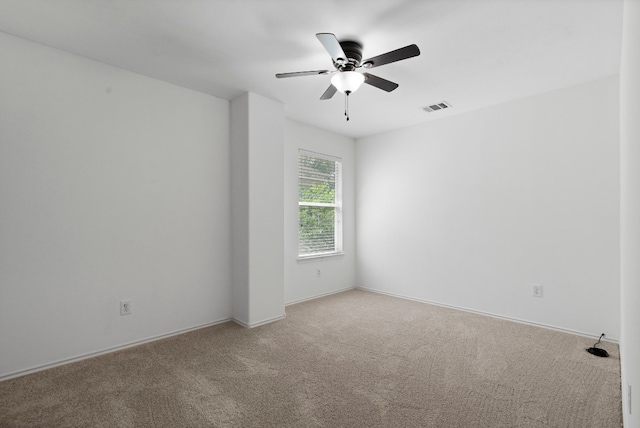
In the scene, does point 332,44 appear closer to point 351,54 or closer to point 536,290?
point 351,54

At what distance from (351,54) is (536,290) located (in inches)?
125

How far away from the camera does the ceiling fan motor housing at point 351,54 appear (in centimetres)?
238

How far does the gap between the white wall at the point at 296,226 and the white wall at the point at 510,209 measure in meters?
0.39

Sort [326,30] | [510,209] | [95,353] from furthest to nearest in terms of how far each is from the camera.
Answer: [510,209]
[95,353]
[326,30]

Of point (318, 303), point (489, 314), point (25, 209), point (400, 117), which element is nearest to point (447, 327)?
point (489, 314)

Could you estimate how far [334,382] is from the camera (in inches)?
89.4

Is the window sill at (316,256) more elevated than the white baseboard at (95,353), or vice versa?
the window sill at (316,256)

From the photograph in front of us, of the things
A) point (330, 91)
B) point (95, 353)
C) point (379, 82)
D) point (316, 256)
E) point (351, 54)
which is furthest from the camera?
point (316, 256)

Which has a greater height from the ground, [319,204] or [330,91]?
[330,91]

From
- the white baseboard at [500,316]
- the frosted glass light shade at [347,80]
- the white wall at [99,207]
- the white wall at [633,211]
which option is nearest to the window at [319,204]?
the white baseboard at [500,316]

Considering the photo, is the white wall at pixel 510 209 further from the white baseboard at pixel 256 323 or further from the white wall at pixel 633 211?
the white baseboard at pixel 256 323

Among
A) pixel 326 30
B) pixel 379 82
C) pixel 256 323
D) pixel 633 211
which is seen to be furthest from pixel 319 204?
pixel 633 211

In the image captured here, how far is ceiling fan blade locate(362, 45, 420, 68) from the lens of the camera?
2.00 metres

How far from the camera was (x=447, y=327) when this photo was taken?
3.39 meters
